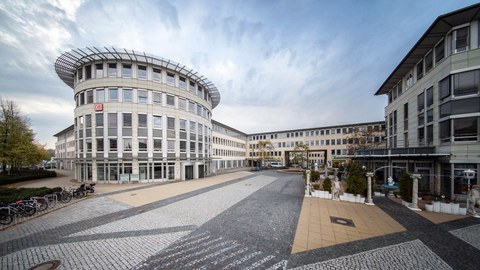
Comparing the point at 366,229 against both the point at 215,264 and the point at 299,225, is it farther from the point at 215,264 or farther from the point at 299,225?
the point at 215,264

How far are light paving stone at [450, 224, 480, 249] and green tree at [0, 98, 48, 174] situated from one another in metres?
45.2

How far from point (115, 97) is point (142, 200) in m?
17.0

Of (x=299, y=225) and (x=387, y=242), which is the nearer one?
(x=387, y=242)

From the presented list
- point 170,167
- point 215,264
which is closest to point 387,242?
point 215,264

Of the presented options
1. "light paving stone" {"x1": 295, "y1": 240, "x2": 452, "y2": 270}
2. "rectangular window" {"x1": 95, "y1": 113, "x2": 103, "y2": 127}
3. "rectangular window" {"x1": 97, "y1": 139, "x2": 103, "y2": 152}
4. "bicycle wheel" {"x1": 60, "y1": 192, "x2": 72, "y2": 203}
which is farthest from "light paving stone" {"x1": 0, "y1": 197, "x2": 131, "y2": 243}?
"rectangular window" {"x1": 95, "y1": 113, "x2": 103, "y2": 127}

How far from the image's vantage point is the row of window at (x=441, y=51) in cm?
1359

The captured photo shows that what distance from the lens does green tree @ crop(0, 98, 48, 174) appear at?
80.8 feet

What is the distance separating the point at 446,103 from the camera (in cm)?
1423

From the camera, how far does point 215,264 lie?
5609 mm

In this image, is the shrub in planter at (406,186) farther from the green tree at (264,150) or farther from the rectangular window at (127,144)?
the green tree at (264,150)

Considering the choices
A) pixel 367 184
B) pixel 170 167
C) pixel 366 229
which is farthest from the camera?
pixel 170 167

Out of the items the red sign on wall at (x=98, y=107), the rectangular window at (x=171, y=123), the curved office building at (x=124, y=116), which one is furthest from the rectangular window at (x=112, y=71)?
the rectangular window at (x=171, y=123)

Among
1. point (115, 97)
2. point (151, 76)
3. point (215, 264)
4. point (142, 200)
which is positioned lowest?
point (142, 200)

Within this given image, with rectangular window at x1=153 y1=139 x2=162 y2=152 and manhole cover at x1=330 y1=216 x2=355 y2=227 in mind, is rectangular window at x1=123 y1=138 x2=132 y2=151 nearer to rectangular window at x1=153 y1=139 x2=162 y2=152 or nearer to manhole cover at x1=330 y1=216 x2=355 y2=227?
rectangular window at x1=153 y1=139 x2=162 y2=152
